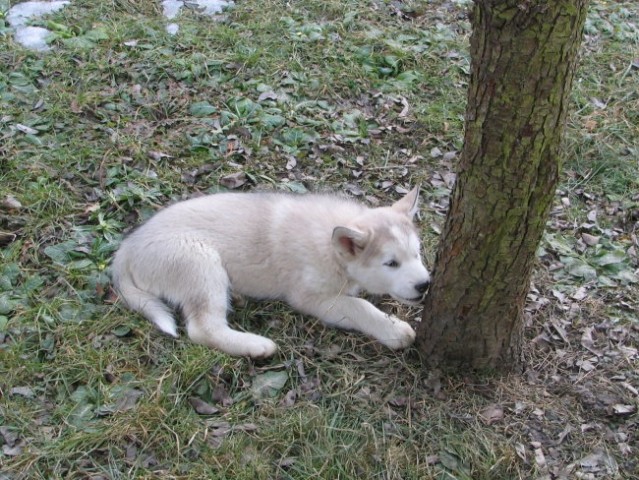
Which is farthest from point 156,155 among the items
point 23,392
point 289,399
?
point 289,399

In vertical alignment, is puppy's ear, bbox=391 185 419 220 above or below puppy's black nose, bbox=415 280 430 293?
above

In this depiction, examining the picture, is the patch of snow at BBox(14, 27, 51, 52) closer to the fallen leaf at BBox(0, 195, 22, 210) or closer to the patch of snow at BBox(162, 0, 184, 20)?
the patch of snow at BBox(162, 0, 184, 20)

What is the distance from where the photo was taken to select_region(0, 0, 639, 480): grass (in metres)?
3.62

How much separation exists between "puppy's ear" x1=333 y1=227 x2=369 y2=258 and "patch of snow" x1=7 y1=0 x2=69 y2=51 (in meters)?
3.89

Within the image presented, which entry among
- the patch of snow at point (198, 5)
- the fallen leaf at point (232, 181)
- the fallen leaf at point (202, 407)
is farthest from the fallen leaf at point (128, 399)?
the patch of snow at point (198, 5)

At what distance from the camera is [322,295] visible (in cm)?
432

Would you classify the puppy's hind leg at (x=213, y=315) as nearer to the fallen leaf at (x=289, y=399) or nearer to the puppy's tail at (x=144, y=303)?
the puppy's tail at (x=144, y=303)

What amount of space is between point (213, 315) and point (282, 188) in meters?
1.49

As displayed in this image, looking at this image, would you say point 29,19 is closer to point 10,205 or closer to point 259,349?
point 10,205

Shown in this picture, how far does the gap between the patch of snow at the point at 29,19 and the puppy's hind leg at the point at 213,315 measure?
3375 mm

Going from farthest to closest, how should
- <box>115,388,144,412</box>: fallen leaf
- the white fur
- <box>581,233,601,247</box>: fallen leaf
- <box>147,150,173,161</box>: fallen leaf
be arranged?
<box>147,150,173,161</box>: fallen leaf → <box>581,233,601,247</box>: fallen leaf → the white fur → <box>115,388,144,412</box>: fallen leaf

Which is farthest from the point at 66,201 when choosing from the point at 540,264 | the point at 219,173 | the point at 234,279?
the point at 540,264

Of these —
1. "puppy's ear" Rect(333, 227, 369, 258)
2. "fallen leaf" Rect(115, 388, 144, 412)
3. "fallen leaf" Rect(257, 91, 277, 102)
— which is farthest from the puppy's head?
"fallen leaf" Rect(257, 91, 277, 102)

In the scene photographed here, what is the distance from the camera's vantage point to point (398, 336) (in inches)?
160
